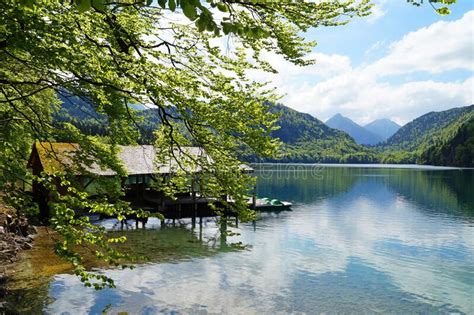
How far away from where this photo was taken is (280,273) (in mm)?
20859

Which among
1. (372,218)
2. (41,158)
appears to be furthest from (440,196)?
(41,158)

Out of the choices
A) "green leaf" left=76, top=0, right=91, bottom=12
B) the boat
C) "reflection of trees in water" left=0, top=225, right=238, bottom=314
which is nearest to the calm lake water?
"reflection of trees in water" left=0, top=225, right=238, bottom=314

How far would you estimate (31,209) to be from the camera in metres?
6.90

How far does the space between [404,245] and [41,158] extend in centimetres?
2801

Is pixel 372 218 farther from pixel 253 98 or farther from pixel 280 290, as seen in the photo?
pixel 253 98

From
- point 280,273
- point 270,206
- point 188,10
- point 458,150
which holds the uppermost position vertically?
point 458,150

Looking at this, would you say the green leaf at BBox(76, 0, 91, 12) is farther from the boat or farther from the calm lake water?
the boat

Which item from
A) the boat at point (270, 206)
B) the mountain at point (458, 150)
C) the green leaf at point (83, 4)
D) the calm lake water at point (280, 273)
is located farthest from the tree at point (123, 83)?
the mountain at point (458, 150)

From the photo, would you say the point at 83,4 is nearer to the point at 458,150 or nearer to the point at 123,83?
the point at 123,83

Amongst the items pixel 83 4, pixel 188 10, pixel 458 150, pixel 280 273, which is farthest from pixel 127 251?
pixel 458 150

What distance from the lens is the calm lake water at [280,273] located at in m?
16.1

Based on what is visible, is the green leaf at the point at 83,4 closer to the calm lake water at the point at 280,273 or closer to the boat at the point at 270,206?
the calm lake water at the point at 280,273

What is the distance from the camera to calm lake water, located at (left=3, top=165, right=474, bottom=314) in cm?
1611

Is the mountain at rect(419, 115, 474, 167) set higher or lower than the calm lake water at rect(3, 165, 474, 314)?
higher
